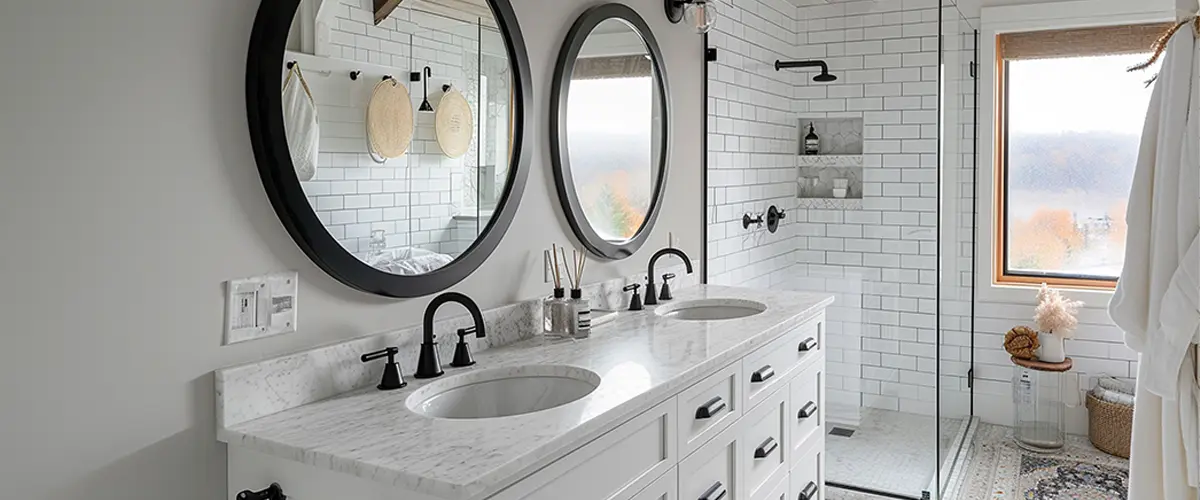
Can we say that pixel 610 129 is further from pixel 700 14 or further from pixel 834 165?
pixel 834 165

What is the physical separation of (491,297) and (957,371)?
298 centimetres

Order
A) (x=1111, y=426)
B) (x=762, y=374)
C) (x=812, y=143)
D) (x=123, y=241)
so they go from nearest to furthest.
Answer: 1. (x=123, y=241)
2. (x=762, y=374)
3. (x=812, y=143)
4. (x=1111, y=426)

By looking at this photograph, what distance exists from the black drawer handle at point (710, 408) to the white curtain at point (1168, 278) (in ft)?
3.90

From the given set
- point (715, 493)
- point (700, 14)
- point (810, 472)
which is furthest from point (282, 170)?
point (810, 472)

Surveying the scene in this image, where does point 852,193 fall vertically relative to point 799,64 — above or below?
below

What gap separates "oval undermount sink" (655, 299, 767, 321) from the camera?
292 cm

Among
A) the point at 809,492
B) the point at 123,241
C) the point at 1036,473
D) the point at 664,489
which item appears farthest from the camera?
the point at 1036,473

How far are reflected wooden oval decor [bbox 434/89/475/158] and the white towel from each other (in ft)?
1.25

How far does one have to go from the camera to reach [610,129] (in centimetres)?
287

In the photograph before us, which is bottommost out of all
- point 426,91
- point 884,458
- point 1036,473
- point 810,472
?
point 1036,473

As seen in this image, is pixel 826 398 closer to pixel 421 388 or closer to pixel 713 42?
pixel 713 42

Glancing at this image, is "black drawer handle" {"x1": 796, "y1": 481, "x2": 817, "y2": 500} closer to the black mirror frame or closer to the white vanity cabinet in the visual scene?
the white vanity cabinet

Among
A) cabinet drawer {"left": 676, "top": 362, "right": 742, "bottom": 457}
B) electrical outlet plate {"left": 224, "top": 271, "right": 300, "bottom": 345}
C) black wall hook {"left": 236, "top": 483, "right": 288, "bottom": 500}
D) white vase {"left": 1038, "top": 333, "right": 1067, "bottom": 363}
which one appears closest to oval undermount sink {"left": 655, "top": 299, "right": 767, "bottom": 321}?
cabinet drawer {"left": 676, "top": 362, "right": 742, "bottom": 457}

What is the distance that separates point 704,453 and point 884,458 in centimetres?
187
